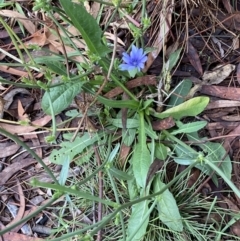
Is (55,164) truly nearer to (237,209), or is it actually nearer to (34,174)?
(34,174)

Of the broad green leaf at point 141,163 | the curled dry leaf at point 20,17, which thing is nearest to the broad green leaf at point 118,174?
the broad green leaf at point 141,163

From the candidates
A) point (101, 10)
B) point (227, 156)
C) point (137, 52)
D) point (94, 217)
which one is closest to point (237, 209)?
point (227, 156)

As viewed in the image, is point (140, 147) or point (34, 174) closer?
point (140, 147)

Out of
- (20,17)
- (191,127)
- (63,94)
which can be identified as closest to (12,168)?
(63,94)

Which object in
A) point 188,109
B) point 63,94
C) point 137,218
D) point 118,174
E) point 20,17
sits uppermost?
point 20,17

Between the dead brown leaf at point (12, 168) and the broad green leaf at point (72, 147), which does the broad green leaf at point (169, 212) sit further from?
the dead brown leaf at point (12, 168)

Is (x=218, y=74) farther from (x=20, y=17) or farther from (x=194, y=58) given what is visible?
(x=20, y=17)
